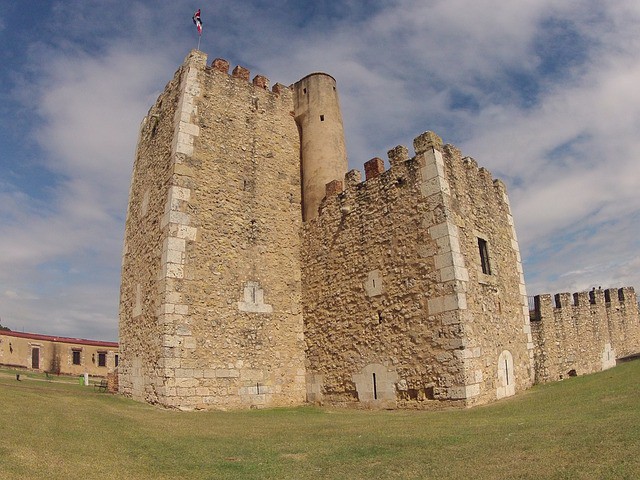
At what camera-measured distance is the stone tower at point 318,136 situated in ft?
50.6

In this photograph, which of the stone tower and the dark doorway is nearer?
the stone tower

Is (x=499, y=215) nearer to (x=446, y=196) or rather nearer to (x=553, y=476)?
(x=446, y=196)

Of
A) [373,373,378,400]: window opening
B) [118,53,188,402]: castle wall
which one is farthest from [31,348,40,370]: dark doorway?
[373,373,378,400]: window opening

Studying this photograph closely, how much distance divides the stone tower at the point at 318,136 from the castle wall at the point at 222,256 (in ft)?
1.34

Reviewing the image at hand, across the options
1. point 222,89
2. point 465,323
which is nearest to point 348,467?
point 465,323

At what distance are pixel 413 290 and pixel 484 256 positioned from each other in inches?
108

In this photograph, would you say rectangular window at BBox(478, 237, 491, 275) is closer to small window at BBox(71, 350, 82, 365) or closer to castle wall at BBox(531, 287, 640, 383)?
castle wall at BBox(531, 287, 640, 383)

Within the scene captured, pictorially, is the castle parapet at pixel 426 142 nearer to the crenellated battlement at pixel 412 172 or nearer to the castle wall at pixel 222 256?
the crenellated battlement at pixel 412 172

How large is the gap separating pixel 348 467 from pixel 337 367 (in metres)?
7.54

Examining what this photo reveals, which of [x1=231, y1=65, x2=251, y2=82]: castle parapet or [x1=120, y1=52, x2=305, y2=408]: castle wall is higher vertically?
[x1=231, y1=65, x2=251, y2=82]: castle parapet

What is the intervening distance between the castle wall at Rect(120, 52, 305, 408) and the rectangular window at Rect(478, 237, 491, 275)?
5318mm

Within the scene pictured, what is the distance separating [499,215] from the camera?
14.9 metres

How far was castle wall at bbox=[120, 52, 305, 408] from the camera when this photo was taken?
12070mm

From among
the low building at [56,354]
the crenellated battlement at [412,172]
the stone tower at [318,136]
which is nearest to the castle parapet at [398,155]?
the crenellated battlement at [412,172]
